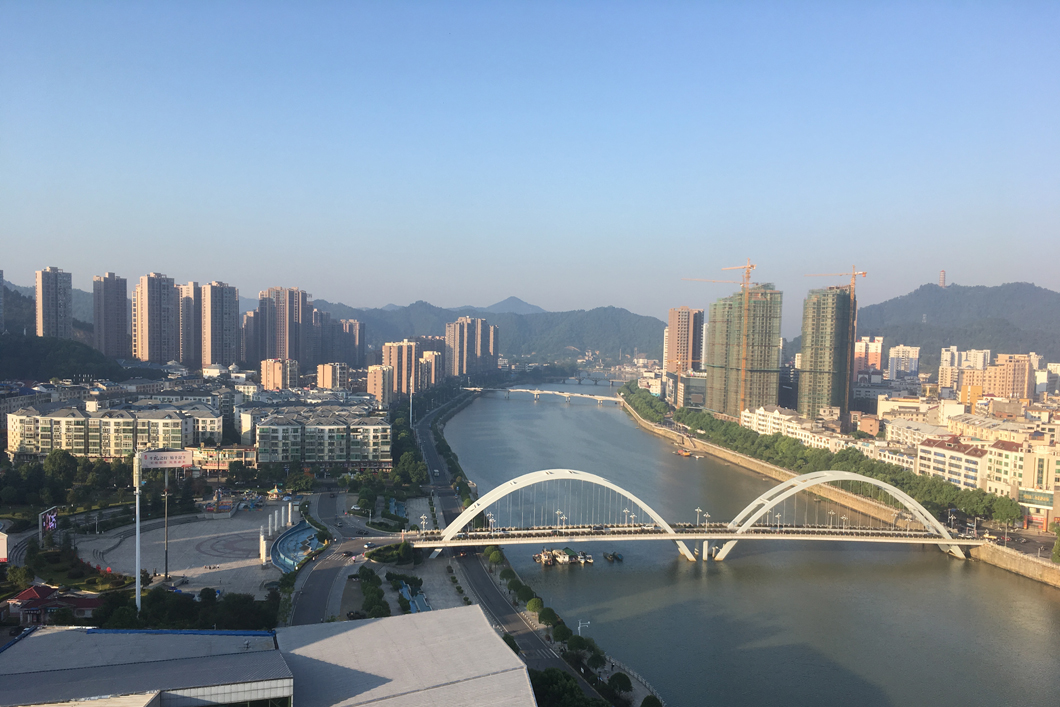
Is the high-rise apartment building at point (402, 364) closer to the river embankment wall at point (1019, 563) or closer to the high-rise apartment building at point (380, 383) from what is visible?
the high-rise apartment building at point (380, 383)

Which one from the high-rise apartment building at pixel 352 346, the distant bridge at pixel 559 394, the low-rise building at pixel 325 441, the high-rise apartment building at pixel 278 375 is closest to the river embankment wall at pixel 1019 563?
the low-rise building at pixel 325 441

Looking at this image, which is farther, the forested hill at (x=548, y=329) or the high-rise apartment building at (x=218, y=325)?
the forested hill at (x=548, y=329)

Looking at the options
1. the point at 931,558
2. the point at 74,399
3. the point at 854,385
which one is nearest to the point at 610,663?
the point at 931,558

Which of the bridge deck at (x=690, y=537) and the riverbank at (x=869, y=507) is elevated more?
the bridge deck at (x=690, y=537)

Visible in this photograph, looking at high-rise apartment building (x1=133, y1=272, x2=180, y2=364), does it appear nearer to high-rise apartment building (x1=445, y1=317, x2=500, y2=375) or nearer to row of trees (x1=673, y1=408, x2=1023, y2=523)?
high-rise apartment building (x1=445, y1=317, x2=500, y2=375)

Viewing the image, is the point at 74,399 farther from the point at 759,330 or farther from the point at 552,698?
the point at 759,330

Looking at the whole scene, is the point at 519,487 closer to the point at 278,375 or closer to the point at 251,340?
the point at 278,375

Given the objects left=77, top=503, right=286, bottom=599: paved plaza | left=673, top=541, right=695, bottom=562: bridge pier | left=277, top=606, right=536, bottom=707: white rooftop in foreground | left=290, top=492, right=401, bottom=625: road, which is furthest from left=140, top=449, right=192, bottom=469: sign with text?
left=673, top=541, right=695, bottom=562: bridge pier
